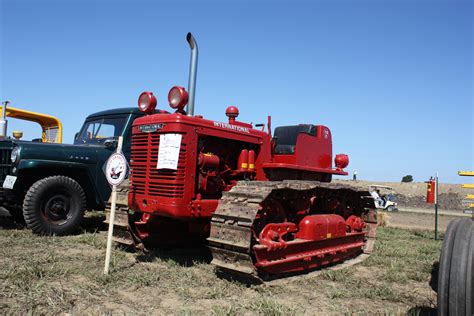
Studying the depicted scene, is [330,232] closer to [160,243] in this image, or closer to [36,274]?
[160,243]

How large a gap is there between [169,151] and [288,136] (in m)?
2.31

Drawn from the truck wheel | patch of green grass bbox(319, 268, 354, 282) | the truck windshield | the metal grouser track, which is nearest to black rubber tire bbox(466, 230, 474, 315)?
the metal grouser track

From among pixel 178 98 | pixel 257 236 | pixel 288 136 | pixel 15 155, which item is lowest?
pixel 257 236

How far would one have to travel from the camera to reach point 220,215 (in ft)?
15.0

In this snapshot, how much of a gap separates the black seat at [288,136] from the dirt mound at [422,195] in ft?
67.5

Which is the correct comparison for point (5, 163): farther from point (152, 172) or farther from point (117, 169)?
point (152, 172)

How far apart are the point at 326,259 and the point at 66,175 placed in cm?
480

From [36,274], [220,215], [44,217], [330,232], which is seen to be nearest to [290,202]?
[330,232]

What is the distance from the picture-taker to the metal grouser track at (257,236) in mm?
Result: 4359

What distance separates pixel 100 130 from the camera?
315 inches

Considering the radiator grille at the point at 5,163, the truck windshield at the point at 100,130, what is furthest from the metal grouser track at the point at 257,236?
the radiator grille at the point at 5,163

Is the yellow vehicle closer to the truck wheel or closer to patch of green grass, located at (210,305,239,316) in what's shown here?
the truck wheel

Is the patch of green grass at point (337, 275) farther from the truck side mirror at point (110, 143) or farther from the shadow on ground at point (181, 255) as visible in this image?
the truck side mirror at point (110, 143)

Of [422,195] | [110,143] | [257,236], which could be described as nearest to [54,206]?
[110,143]
